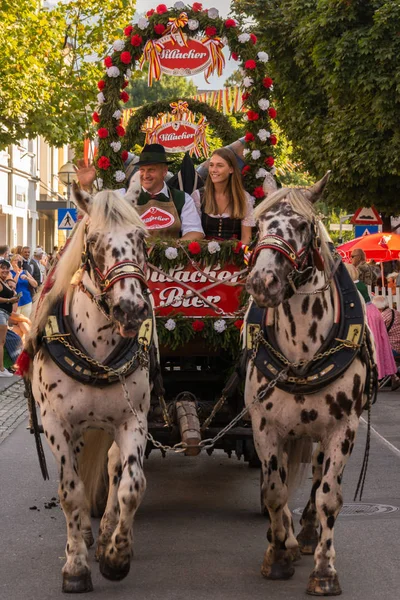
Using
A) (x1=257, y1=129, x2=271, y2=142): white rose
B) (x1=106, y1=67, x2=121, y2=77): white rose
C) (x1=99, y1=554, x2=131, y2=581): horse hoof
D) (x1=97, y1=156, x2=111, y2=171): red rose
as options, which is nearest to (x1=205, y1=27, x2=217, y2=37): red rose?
(x1=106, y1=67, x2=121, y2=77): white rose

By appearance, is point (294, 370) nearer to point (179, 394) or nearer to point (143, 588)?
point (143, 588)

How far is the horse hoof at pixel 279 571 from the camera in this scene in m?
5.90

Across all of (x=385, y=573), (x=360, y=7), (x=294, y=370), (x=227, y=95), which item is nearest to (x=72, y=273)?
(x=294, y=370)

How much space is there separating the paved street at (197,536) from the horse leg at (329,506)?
0.40ft

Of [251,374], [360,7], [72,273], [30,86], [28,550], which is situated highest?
[360,7]

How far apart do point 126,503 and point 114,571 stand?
0.37 meters

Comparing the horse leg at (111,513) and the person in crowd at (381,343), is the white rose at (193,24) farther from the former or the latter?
the person in crowd at (381,343)

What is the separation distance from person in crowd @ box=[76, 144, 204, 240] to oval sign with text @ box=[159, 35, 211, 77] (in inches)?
28.2

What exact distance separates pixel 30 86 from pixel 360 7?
718cm

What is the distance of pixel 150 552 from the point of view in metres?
6.48

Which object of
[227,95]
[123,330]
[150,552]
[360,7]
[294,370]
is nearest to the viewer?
[123,330]

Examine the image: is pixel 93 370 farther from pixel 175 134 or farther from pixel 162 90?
pixel 162 90

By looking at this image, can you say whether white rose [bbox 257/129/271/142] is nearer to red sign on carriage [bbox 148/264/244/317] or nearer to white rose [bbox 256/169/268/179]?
white rose [bbox 256/169/268/179]

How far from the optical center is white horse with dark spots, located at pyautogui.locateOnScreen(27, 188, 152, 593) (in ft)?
18.1
